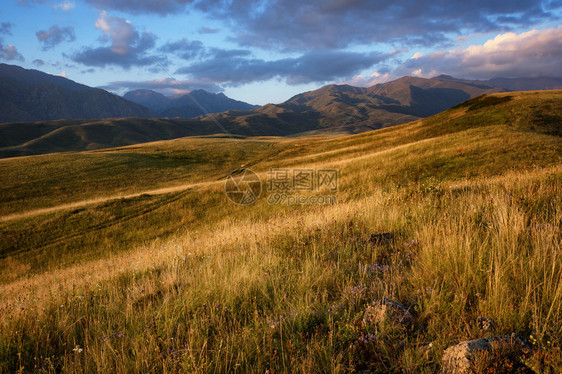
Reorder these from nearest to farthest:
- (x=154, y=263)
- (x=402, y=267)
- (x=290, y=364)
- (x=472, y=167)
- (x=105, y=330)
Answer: (x=290, y=364) → (x=105, y=330) → (x=402, y=267) → (x=154, y=263) → (x=472, y=167)

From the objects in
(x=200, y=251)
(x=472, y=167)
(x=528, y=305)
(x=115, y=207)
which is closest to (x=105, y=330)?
(x=200, y=251)

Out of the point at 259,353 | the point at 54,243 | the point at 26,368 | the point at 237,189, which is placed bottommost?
the point at 54,243

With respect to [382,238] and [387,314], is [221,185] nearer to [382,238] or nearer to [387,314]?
[382,238]

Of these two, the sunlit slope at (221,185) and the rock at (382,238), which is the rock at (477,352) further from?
the sunlit slope at (221,185)

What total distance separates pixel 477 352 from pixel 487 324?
1.71ft

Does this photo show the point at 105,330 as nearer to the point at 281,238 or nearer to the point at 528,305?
the point at 281,238

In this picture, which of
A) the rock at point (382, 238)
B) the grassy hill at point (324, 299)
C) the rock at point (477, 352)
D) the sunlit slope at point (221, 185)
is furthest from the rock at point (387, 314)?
the sunlit slope at point (221, 185)

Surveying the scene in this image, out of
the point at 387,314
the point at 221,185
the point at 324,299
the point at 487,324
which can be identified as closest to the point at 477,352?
the point at 487,324

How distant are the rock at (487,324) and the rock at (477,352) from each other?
185 millimetres

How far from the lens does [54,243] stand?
18.6 m

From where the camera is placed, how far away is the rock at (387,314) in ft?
8.73

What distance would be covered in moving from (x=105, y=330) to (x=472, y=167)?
19174 mm

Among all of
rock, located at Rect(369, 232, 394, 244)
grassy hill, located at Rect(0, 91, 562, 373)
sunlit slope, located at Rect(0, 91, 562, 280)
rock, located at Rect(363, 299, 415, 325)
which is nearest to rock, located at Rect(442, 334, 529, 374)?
grassy hill, located at Rect(0, 91, 562, 373)

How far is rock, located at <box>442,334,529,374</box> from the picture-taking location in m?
2.06
